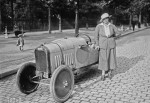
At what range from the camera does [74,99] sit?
4645mm

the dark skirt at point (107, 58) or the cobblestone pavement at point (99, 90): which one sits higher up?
the dark skirt at point (107, 58)

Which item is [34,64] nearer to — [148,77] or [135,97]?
[135,97]

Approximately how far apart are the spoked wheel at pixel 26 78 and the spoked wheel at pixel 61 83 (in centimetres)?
97

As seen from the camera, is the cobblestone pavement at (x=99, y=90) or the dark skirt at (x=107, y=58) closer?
the cobblestone pavement at (x=99, y=90)

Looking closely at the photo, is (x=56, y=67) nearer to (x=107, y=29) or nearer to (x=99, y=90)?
(x=99, y=90)

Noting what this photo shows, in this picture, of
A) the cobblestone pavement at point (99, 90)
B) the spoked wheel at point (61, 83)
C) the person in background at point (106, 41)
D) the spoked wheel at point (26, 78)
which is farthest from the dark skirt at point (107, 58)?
the spoked wheel at point (26, 78)

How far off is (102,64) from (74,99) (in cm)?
174

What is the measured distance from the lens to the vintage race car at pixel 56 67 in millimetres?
4445

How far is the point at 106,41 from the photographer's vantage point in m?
5.84

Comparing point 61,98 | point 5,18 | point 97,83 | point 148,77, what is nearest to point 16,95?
point 61,98

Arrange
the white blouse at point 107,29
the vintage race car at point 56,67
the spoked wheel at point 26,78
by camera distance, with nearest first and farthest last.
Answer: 1. the vintage race car at point 56,67
2. the spoked wheel at point 26,78
3. the white blouse at point 107,29

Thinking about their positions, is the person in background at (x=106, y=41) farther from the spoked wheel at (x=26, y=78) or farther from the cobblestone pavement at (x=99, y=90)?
the spoked wheel at (x=26, y=78)

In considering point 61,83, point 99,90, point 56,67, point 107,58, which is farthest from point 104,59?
point 61,83

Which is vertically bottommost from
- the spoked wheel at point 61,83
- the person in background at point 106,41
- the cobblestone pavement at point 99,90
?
the cobblestone pavement at point 99,90
